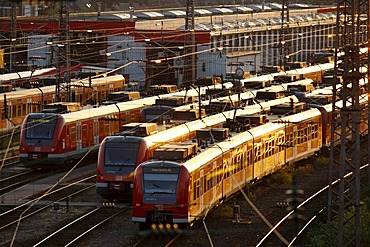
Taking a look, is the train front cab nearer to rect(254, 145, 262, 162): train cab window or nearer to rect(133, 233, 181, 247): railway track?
rect(254, 145, 262, 162): train cab window

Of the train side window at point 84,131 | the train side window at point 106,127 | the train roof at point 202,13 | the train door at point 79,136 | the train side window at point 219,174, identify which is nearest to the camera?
the train side window at point 219,174

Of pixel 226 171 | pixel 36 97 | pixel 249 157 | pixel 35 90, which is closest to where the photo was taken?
pixel 226 171

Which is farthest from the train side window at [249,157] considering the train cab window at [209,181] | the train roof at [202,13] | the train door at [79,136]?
the train roof at [202,13]

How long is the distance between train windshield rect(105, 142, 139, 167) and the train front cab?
6233 mm

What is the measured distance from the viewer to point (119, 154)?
30625 mm

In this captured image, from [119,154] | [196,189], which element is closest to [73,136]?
[119,154]

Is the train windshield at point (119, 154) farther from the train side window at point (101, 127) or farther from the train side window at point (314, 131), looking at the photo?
the train side window at point (314, 131)

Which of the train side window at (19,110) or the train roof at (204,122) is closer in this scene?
the train roof at (204,122)

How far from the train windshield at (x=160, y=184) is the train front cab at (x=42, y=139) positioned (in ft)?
34.9

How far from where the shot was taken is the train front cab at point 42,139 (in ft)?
120

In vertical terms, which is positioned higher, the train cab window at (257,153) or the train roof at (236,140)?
the train roof at (236,140)

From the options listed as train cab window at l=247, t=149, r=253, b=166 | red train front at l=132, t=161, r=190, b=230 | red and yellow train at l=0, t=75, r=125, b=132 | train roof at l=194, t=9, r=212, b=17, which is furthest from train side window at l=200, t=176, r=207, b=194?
train roof at l=194, t=9, r=212, b=17

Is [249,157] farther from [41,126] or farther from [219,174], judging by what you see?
[41,126]

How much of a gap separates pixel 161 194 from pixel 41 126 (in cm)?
1112
